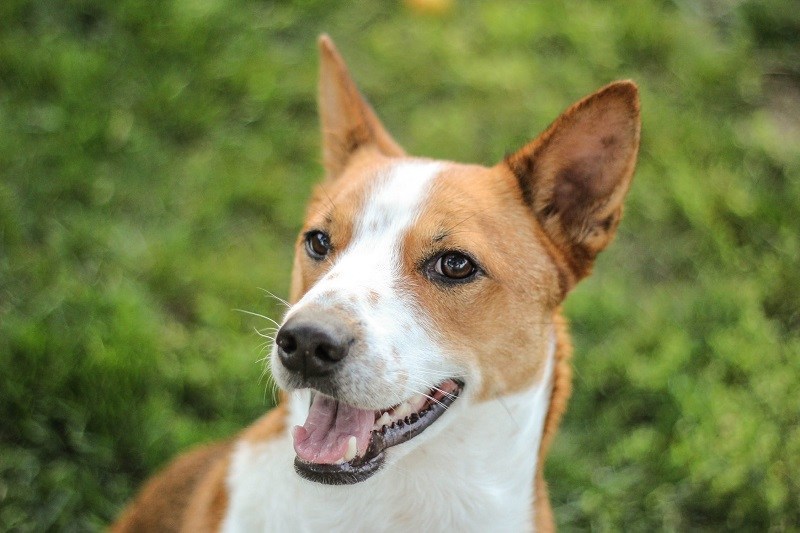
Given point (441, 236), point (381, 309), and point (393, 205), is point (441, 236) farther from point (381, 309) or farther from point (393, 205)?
point (381, 309)

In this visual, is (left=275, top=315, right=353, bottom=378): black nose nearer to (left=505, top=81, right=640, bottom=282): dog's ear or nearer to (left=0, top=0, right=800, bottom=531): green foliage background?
(left=505, top=81, right=640, bottom=282): dog's ear

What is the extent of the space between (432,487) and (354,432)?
1.29 feet

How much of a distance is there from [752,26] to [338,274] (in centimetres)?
506

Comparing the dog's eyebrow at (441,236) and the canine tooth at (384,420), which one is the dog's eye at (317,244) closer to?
the dog's eyebrow at (441,236)

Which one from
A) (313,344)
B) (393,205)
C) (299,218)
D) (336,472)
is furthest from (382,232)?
(299,218)

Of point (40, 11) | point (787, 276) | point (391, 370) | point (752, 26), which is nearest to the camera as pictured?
point (391, 370)

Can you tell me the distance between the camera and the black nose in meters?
2.73

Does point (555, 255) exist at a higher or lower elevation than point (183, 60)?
higher

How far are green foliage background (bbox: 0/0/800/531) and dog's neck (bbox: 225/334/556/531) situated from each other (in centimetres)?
140

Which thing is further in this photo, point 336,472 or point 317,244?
point 317,244

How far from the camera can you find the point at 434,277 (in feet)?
10.2

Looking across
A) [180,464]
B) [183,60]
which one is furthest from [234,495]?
[183,60]

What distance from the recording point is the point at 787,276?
17.8 feet

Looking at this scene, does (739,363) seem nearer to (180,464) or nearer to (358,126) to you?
(358,126)
